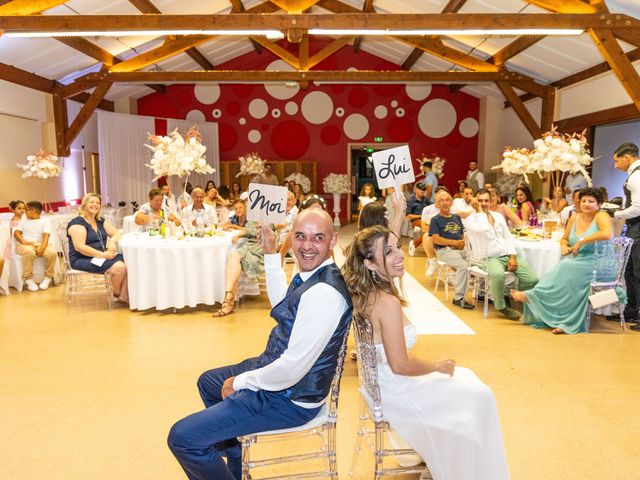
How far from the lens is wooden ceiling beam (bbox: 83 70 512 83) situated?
10.9 m

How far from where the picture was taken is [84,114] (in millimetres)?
10641

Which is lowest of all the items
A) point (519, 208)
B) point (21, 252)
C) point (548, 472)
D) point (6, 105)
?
point (548, 472)

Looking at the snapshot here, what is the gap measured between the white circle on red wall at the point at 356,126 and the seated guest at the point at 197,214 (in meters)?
8.86

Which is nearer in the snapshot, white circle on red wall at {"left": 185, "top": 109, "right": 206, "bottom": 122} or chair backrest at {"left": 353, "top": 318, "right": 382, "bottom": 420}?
chair backrest at {"left": 353, "top": 318, "right": 382, "bottom": 420}

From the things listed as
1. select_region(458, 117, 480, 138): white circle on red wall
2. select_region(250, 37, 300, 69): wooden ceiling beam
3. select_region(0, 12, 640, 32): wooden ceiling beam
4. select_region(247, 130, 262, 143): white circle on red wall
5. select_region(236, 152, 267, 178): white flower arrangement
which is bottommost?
select_region(236, 152, 267, 178): white flower arrangement

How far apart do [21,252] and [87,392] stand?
399 centimetres

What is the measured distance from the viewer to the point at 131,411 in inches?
129

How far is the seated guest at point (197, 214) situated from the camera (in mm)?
5966

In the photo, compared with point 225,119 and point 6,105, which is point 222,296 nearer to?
point 6,105

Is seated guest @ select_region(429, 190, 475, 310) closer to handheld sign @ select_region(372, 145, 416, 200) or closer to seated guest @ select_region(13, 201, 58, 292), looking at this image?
handheld sign @ select_region(372, 145, 416, 200)

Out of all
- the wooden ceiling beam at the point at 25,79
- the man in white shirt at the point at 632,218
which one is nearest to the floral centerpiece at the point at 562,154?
the man in white shirt at the point at 632,218

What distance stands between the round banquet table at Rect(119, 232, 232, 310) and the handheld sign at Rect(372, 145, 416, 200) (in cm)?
246

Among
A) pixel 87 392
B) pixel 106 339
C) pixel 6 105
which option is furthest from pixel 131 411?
pixel 6 105

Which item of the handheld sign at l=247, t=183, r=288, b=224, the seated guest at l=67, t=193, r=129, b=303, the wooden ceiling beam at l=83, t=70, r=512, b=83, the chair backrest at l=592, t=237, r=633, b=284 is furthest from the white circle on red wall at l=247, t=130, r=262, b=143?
the handheld sign at l=247, t=183, r=288, b=224
